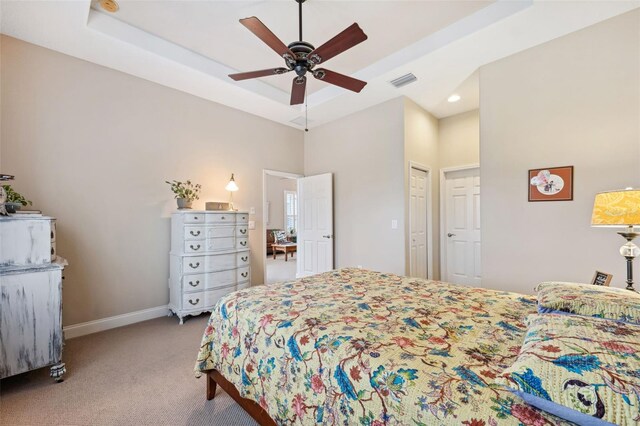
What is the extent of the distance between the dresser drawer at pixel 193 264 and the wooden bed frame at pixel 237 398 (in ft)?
5.58

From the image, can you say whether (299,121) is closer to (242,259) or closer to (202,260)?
(242,259)

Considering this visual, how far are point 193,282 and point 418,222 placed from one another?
3.30 metres

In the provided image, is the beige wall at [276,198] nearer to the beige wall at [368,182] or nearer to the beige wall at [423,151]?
the beige wall at [368,182]

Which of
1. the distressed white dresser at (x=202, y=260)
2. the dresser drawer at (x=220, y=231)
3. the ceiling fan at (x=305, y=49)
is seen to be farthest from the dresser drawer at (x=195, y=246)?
the ceiling fan at (x=305, y=49)

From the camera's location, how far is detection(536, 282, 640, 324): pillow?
3.57 ft

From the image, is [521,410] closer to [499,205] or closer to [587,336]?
[587,336]

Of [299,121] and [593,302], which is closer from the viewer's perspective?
[593,302]

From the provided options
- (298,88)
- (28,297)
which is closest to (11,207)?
(28,297)

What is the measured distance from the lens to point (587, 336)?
879 mm

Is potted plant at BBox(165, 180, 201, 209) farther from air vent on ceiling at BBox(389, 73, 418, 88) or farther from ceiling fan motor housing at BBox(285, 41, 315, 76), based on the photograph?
air vent on ceiling at BBox(389, 73, 418, 88)

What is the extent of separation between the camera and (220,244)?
11.7ft

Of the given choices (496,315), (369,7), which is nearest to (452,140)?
(369,7)

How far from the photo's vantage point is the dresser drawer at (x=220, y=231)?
Result: 11.4 feet

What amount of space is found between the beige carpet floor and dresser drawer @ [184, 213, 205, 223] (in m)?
1.34
